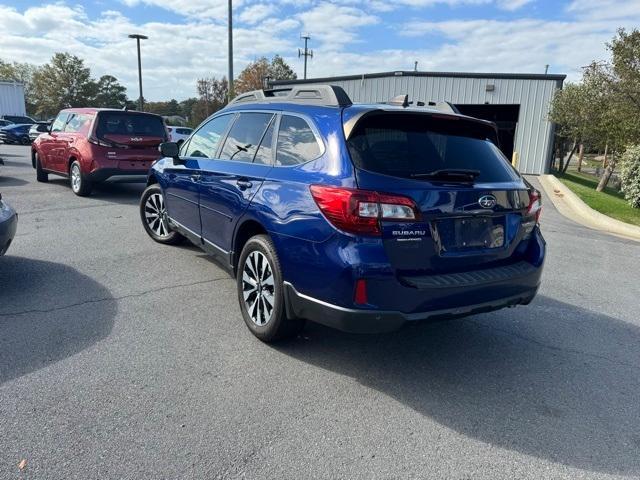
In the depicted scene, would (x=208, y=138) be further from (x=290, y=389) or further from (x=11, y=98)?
(x=11, y=98)

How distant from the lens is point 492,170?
143 inches

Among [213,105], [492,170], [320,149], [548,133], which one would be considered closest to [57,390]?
[320,149]

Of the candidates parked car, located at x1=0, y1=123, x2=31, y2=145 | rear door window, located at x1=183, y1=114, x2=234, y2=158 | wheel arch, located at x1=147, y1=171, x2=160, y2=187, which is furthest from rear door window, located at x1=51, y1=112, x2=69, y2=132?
Answer: parked car, located at x1=0, y1=123, x2=31, y2=145

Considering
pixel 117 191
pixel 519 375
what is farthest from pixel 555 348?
pixel 117 191

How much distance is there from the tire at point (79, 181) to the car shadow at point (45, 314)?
4646 millimetres

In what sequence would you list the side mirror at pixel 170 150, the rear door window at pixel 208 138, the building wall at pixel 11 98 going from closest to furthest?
the rear door window at pixel 208 138
the side mirror at pixel 170 150
the building wall at pixel 11 98

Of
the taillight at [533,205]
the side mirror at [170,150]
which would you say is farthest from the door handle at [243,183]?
the taillight at [533,205]

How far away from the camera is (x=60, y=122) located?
11.0 metres

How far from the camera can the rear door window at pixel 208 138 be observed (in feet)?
15.9

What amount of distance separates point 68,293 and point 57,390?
72.1 inches

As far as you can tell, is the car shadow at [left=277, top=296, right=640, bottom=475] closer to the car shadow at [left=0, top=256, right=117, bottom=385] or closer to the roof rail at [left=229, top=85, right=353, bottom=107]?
the car shadow at [left=0, top=256, right=117, bottom=385]

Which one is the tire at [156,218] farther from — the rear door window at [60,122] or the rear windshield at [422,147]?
the rear door window at [60,122]

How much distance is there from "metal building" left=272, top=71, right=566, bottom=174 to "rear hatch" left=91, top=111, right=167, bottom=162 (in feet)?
42.1

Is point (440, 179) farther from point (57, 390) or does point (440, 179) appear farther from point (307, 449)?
point (57, 390)
